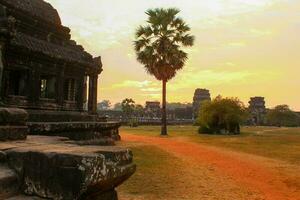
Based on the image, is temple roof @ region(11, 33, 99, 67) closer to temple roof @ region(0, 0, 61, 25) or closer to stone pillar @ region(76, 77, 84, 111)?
stone pillar @ region(76, 77, 84, 111)

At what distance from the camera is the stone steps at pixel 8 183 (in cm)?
332

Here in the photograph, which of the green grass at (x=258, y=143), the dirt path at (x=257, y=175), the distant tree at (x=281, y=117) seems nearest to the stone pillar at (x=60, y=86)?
the dirt path at (x=257, y=175)

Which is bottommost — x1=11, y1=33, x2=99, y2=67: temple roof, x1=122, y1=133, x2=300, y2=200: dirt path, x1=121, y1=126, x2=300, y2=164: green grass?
x1=122, y1=133, x2=300, y2=200: dirt path

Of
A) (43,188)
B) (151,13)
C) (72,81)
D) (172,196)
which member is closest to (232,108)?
(151,13)

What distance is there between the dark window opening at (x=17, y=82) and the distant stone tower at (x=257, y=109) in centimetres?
9842

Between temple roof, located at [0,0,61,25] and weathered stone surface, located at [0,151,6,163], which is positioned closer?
weathered stone surface, located at [0,151,6,163]

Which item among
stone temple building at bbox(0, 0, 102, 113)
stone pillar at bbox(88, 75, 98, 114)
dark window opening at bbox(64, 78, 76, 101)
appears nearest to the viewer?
stone temple building at bbox(0, 0, 102, 113)

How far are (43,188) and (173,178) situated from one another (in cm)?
700

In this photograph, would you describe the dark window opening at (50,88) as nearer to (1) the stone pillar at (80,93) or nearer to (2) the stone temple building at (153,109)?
(1) the stone pillar at (80,93)

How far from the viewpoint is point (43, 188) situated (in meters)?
3.46

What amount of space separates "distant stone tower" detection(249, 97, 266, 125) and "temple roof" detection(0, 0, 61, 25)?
3750 inches

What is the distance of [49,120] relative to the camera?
14.7 metres

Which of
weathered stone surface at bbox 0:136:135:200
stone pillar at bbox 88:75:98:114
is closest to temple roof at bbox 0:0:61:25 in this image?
stone pillar at bbox 88:75:98:114

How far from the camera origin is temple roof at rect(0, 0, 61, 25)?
58.4ft
